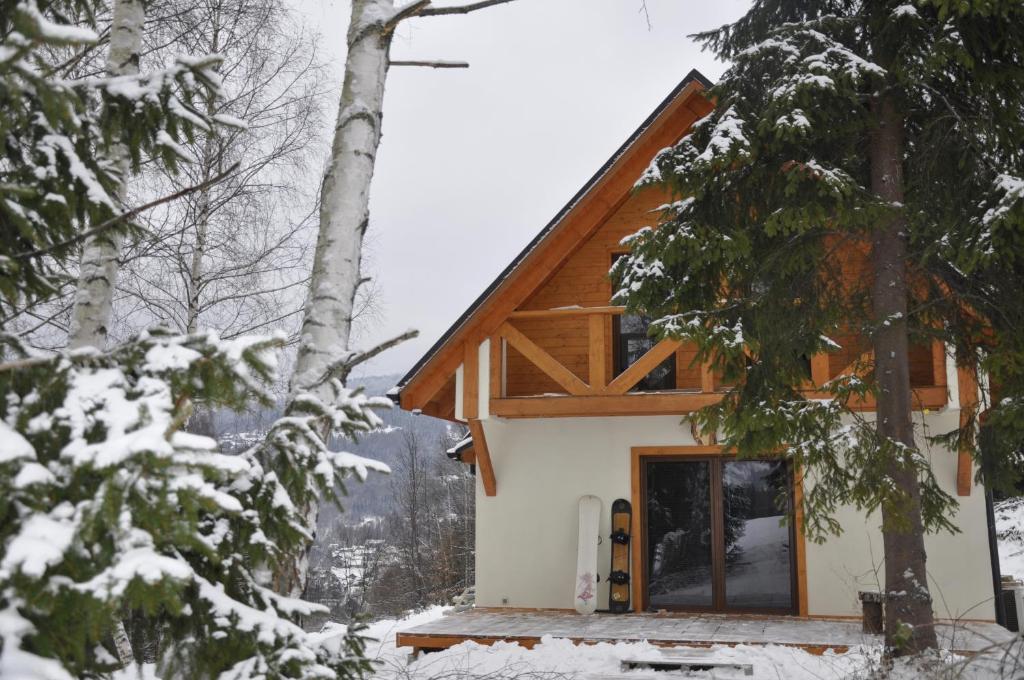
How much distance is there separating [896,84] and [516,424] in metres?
5.58

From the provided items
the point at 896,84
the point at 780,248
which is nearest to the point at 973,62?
the point at 896,84

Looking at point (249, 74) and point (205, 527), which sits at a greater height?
point (249, 74)

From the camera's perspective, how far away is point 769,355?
6422mm

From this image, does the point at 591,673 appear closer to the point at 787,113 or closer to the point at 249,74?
the point at 787,113

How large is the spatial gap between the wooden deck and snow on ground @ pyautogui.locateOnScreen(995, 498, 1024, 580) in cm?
867

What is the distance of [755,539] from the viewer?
31.3 ft

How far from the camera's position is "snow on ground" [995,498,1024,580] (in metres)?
15.6

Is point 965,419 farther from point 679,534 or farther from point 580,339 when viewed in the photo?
point 580,339

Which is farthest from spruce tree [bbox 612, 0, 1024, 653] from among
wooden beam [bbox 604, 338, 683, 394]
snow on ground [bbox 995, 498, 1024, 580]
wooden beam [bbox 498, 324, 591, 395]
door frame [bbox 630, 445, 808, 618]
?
snow on ground [bbox 995, 498, 1024, 580]

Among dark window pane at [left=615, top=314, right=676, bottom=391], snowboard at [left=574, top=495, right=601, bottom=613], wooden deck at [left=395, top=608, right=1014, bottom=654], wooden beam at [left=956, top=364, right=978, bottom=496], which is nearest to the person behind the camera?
wooden deck at [left=395, top=608, right=1014, bottom=654]

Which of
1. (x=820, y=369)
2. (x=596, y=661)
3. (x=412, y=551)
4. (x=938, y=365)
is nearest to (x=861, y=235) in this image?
(x=820, y=369)

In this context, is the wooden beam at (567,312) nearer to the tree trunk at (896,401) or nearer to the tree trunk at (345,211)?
the tree trunk at (896,401)

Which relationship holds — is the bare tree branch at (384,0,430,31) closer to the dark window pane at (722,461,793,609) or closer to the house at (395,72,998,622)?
the house at (395,72,998,622)

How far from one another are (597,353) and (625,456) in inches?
57.4
